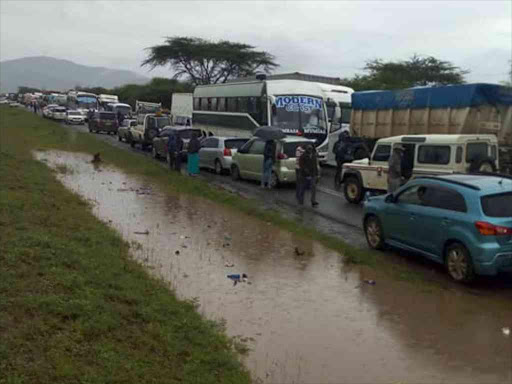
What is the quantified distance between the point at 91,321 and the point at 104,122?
39.9 meters

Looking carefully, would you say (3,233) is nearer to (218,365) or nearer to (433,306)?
(218,365)

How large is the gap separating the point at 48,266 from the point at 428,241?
5.53 m

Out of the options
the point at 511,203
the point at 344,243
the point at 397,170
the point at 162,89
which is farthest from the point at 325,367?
the point at 162,89

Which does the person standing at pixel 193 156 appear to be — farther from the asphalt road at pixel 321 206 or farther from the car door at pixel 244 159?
the car door at pixel 244 159

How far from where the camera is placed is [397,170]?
1391 centimetres

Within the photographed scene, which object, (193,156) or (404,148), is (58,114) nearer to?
(193,156)

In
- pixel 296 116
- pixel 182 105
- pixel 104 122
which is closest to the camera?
pixel 296 116

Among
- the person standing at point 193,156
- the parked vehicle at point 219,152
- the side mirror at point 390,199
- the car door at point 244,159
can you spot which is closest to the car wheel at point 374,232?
the side mirror at point 390,199

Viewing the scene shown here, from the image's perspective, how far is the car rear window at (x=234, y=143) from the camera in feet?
72.4

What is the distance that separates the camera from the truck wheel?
15.9 meters

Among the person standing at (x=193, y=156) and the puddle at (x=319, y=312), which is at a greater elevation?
the person standing at (x=193, y=156)

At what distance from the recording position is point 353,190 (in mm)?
16125

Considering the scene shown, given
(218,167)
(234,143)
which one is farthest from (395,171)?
(218,167)

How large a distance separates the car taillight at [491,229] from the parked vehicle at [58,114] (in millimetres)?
53685
